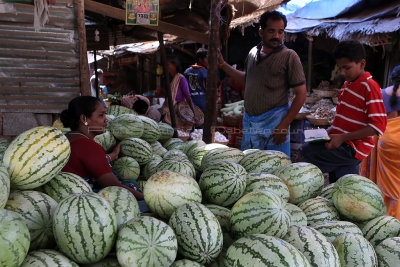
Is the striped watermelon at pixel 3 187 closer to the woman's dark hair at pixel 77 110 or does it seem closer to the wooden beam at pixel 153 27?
the woman's dark hair at pixel 77 110

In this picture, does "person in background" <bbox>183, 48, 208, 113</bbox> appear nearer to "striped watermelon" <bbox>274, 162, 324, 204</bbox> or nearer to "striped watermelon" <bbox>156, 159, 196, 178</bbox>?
"striped watermelon" <bbox>156, 159, 196, 178</bbox>

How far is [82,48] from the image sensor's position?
4289 millimetres

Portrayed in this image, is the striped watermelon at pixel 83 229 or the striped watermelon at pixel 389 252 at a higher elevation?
the striped watermelon at pixel 83 229

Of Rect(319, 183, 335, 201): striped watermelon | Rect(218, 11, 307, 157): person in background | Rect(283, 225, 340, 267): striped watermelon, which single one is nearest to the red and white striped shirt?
Rect(218, 11, 307, 157): person in background

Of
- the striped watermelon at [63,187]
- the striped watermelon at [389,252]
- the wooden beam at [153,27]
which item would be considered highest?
the wooden beam at [153,27]

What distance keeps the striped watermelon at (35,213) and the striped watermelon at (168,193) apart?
51 centimetres

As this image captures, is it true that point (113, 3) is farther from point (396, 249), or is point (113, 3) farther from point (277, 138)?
point (396, 249)

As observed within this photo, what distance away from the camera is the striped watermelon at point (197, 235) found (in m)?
1.50

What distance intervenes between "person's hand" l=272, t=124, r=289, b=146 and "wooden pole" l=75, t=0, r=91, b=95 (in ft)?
8.33

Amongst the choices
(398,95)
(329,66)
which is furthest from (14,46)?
(329,66)

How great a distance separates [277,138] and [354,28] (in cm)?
531

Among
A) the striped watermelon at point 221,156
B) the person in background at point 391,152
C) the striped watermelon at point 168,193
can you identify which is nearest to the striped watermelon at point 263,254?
the striped watermelon at point 168,193

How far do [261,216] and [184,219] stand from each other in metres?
0.39

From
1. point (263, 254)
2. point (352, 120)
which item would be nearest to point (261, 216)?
point (263, 254)
